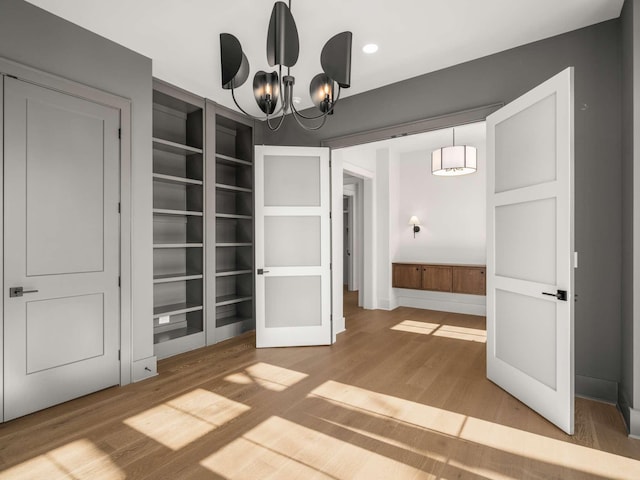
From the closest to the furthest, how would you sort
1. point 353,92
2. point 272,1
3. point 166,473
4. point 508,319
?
point 166,473 < point 272,1 < point 508,319 < point 353,92

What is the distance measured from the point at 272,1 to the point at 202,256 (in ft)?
8.77

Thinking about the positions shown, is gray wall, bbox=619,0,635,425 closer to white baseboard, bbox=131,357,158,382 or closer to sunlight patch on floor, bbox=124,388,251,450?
sunlight patch on floor, bbox=124,388,251,450

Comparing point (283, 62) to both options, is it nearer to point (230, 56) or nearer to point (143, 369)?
point (230, 56)

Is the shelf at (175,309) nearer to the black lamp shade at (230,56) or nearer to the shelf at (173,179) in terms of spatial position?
the shelf at (173,179)

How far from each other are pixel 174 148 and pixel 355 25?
2.31m

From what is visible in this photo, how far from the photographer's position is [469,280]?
570 centimetres

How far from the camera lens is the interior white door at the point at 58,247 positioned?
8.07 ft

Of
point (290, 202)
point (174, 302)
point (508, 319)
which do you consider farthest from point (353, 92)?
point (174, 302)

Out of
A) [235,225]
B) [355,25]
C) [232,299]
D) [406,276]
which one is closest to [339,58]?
[355,25]

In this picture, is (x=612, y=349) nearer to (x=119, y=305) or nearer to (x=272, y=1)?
(x=272, y=1)

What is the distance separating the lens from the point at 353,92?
4012 mm

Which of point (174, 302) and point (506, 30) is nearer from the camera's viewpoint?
point (506, 30)

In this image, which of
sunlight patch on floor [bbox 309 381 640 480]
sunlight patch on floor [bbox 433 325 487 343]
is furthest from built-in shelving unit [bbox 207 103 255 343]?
sunlight patch on floor [bbox 433 325 487 343]

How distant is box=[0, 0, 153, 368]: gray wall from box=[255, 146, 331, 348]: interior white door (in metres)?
1.20
